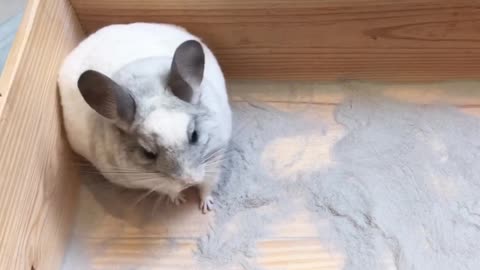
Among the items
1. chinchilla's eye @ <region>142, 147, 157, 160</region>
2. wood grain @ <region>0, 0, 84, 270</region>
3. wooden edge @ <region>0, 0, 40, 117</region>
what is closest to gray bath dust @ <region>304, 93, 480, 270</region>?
chinchilla's eye @ <region>142, 147, 157, 160</region>

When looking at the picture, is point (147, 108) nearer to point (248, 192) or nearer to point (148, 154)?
point (148, 154)

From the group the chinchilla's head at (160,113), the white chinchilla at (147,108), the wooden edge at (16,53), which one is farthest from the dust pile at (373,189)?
the wooden edge at (16,53)

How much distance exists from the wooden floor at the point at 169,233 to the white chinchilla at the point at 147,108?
0.24 feet

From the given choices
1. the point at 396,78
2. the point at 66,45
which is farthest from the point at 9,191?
the point at 396,78

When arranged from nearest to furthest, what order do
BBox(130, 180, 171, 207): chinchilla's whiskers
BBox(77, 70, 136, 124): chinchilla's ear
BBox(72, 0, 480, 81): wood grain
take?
BBox(77, 70, 136, 124): chinchilla's ear, BBox(130, 180, 171, 207): chinchilla's whiskers, BBox(72, 0, 480, 81): wood grain

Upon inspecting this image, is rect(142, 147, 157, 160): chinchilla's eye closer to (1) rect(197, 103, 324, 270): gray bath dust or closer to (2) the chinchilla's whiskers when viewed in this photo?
(2) the chinchilla's whiskers

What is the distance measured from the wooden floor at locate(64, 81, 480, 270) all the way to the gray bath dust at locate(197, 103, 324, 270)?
0.02m

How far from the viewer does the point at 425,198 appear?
51.1 inches

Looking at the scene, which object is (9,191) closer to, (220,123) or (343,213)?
(220,123)

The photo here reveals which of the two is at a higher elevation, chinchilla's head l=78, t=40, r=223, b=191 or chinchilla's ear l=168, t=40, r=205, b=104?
chinchilla's ear l=168, t=40, r=205, b=104

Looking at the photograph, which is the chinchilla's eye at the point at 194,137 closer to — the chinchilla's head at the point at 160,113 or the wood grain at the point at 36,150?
the chinchilla's head at the point at 160,113

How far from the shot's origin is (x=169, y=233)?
1.29 meters

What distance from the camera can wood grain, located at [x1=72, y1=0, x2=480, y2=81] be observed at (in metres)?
1.28

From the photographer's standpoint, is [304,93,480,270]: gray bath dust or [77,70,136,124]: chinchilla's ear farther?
[304,93,480,270]: gray bath dust
